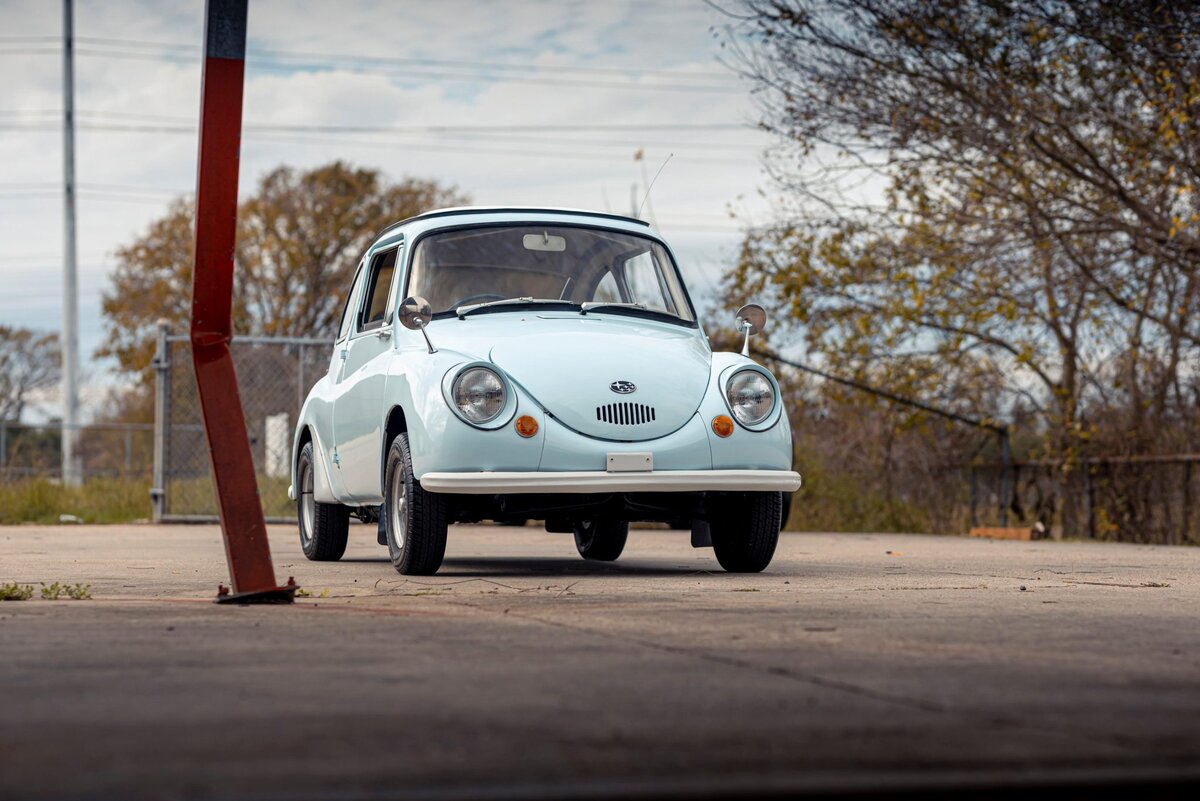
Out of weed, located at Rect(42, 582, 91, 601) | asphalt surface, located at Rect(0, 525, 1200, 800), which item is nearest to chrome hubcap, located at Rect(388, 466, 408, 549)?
asphalt surface, located at Rect(0, 525, 1200, 800)

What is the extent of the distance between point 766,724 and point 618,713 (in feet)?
1.08

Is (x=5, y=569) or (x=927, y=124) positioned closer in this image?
(x=5, y=569)

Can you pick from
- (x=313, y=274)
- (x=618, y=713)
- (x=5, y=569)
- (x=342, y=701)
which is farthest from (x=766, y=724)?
(x=313, y=274)

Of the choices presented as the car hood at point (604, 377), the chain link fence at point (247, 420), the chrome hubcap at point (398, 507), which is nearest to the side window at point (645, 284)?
the car hood at point (604, 377)

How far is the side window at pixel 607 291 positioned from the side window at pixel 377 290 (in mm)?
1175

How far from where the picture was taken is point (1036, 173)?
59.2ft

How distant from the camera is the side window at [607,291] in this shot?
31.6 feet

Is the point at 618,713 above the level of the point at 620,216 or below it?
below

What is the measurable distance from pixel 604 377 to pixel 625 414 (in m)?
0.21

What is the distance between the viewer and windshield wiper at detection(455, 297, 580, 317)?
9.04 m

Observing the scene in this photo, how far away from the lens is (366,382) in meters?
9.41

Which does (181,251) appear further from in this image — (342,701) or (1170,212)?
(342,701)

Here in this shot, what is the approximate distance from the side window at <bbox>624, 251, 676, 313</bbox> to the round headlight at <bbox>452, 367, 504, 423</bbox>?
1780 mm

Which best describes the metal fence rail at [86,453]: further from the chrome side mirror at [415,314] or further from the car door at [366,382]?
the chrome side mirror at [415,314]
